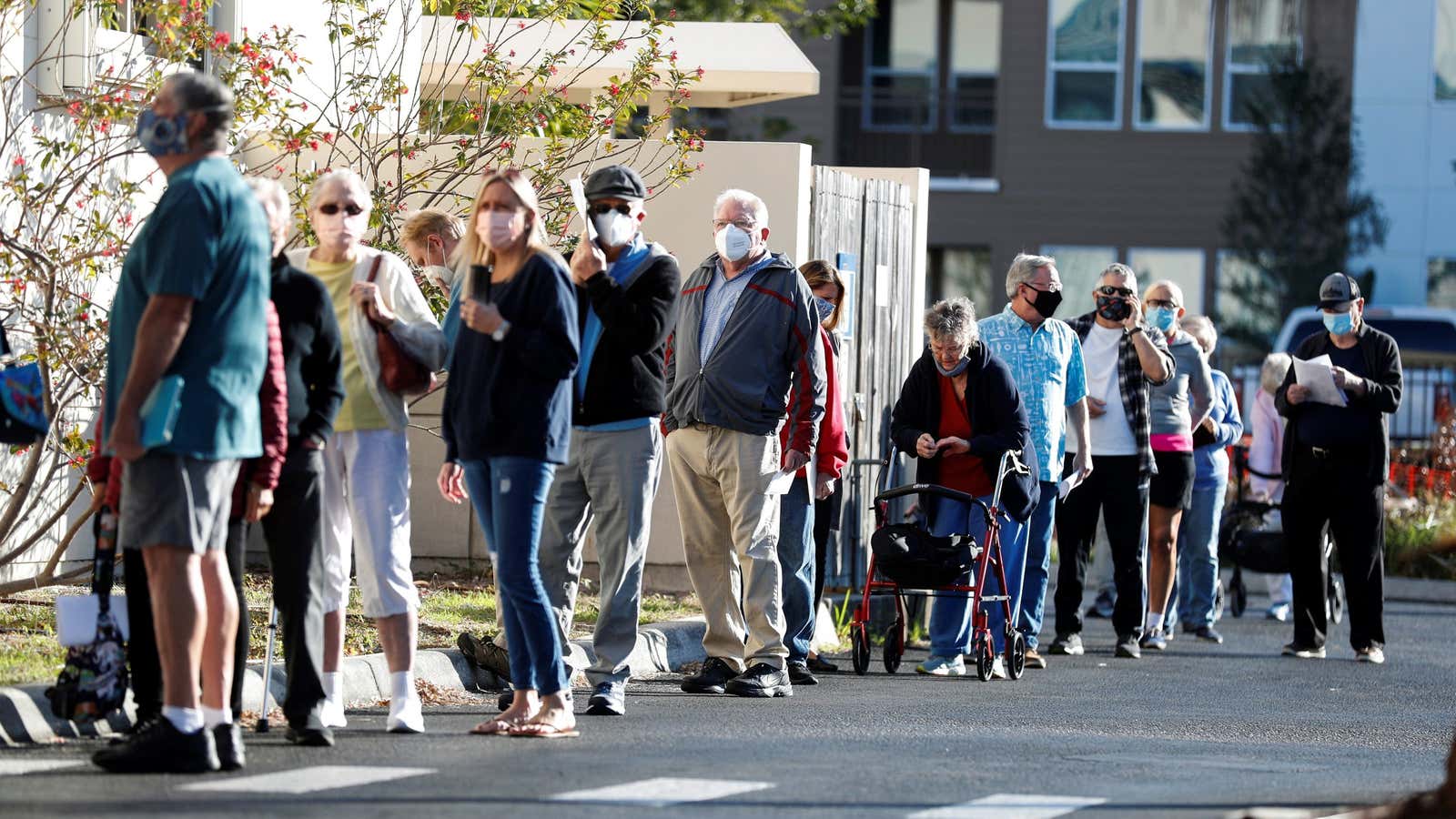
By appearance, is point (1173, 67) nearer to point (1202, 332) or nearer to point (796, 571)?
point (1202, 332)

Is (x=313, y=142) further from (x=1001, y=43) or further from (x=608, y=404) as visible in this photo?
(x=1001, y=43)

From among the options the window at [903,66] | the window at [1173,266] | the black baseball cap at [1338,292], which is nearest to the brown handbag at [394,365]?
the black baseball cap at [1338,292]

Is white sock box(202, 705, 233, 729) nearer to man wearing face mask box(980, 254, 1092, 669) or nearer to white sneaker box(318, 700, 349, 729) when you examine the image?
white sneaker box(318, 700, 349, 729)

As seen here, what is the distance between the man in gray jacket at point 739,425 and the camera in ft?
33.7

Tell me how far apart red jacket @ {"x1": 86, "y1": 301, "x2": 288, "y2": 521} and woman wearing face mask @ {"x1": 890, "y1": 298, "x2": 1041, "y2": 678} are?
471 cm

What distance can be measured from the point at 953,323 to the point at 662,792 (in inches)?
198

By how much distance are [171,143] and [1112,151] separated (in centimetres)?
2848

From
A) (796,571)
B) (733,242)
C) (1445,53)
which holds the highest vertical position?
(1445,53)

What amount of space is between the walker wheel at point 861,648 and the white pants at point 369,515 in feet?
12.3

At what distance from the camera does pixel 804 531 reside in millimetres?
11414

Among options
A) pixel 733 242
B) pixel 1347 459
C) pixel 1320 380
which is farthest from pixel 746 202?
pixel 1347 459

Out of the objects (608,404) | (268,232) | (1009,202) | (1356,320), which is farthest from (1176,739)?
(1009,202)

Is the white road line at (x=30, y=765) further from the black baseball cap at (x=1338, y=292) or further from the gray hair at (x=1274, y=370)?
the gray hair at (x=1274, y=370)

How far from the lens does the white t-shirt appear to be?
13578mm
